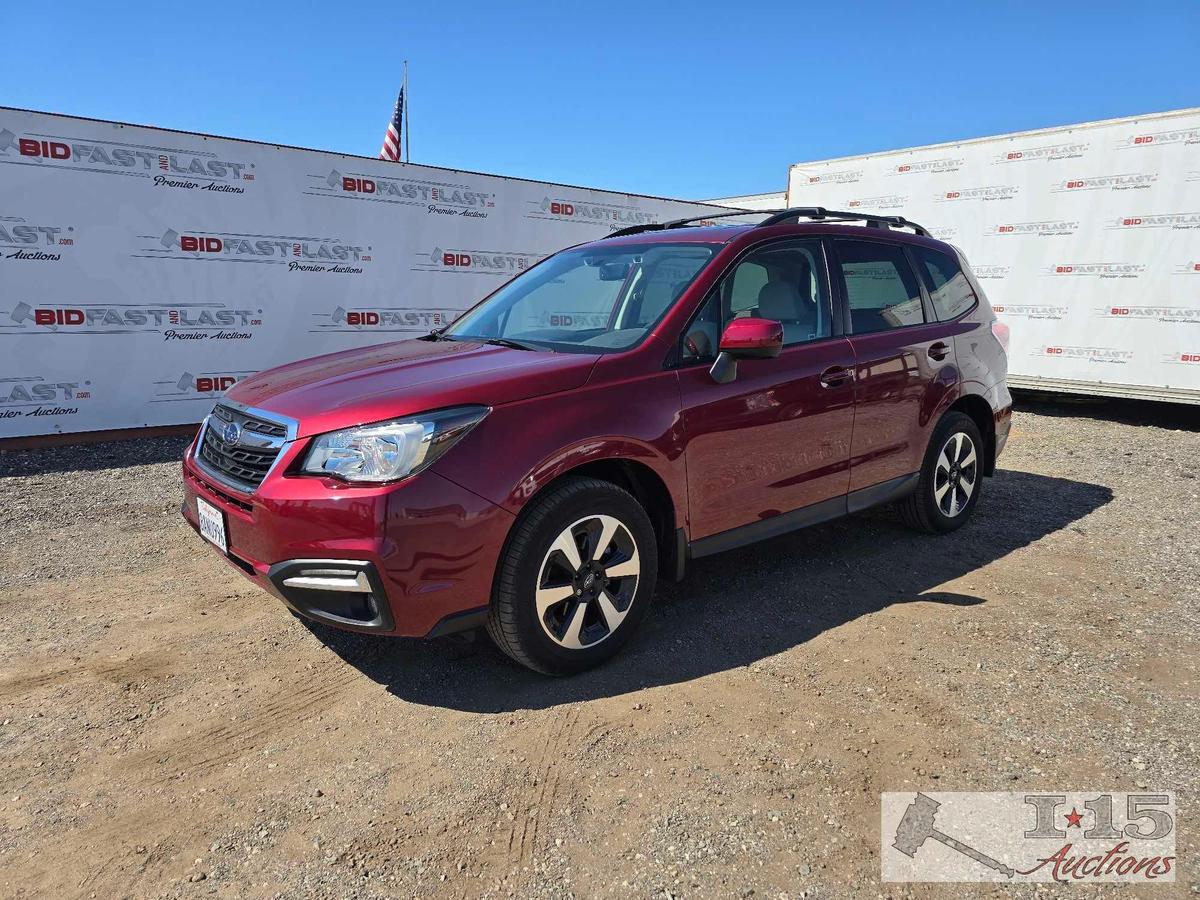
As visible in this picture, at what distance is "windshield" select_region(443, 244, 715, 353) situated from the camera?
3.49m

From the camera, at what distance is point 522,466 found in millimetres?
2807

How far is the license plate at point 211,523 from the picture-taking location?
9.89ft

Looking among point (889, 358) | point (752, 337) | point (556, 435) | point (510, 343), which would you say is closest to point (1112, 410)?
point (889, 358)

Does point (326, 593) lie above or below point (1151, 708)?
above

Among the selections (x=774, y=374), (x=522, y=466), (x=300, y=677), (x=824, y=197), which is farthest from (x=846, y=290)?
(x=824, y=197)

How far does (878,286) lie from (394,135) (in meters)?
16.3

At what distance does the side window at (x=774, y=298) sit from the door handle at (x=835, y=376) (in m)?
0.19

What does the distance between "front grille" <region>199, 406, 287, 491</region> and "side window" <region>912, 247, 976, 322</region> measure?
3.82 metres

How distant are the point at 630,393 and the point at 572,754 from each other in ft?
4.54

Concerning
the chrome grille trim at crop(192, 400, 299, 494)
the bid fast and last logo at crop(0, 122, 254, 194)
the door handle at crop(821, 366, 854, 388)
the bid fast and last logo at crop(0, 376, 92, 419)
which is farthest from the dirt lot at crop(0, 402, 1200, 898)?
the bid fast and last logo at crop(0, 122, 254, 194)

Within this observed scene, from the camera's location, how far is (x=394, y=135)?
1802 cm

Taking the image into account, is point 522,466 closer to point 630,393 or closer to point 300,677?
point 630,393

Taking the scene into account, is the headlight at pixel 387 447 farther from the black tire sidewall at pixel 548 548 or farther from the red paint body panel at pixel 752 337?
the red paint body panel at pixel 752 337

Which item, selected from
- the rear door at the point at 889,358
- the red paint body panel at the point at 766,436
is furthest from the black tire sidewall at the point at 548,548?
the rear door at the point at 889,358
